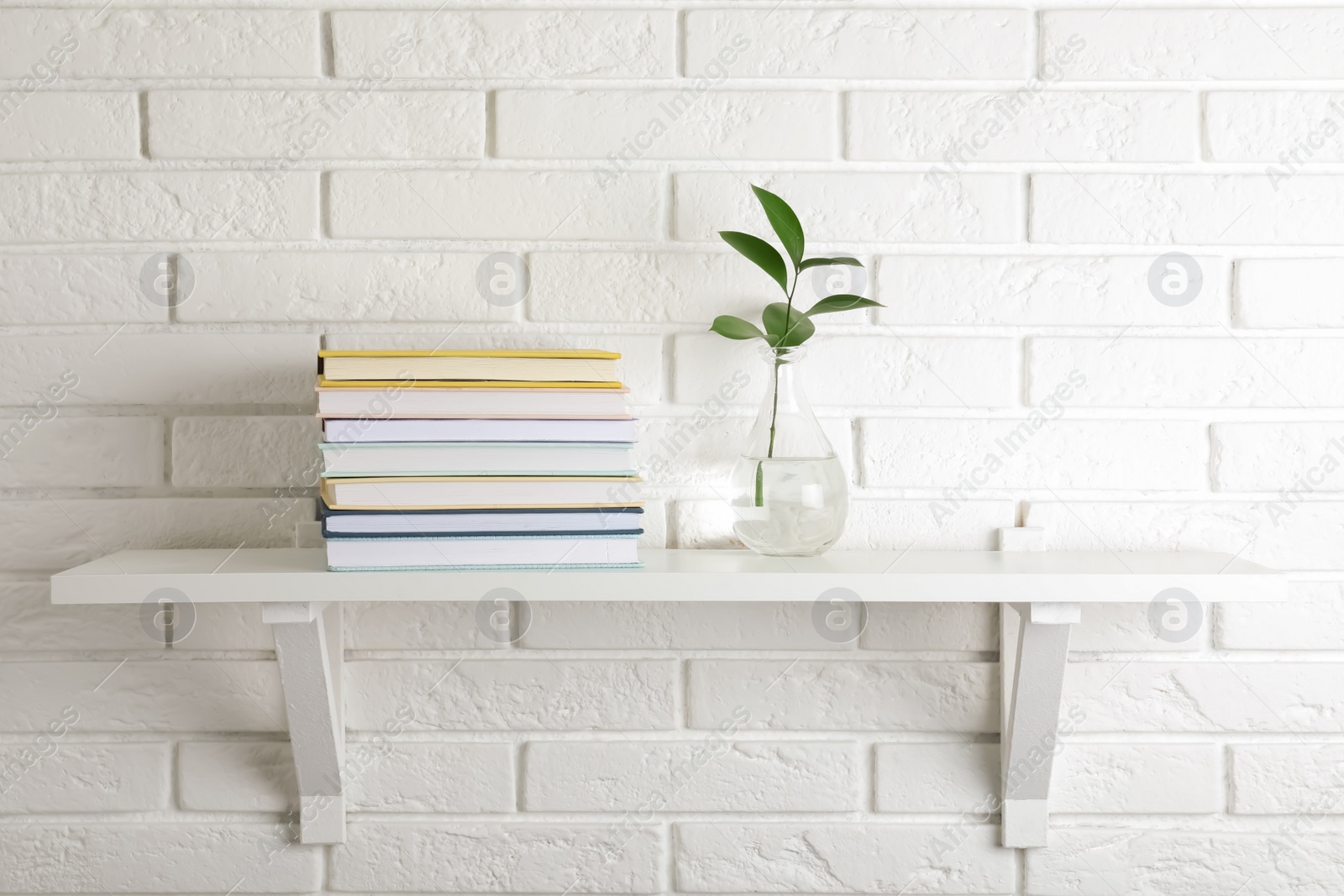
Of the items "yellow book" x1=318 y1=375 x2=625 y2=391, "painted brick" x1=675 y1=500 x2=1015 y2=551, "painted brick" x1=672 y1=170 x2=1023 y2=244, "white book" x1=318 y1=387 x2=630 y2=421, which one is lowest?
"painted brick" x1=675 y1=500 x2=1015 y2=551

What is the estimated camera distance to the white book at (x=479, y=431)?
72cm

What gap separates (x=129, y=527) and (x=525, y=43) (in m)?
0.58

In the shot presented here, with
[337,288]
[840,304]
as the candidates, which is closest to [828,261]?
[840,304]

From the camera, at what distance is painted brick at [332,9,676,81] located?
0.88m

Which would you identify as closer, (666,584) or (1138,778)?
(666,584)

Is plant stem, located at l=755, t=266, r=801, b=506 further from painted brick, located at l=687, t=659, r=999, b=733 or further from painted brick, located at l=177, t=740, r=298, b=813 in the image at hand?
painted brick, located at l=177, t=740, r=298, b=813

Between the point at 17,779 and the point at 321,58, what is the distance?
0.73 metres

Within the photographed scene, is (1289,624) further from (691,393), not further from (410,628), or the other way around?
(410,628)

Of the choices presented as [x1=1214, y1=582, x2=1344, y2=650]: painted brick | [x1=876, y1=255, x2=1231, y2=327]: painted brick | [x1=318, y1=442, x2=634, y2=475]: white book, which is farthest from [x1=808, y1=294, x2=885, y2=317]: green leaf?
[x1=1214, y1=582, x2=1344, y2=650]: painted brick

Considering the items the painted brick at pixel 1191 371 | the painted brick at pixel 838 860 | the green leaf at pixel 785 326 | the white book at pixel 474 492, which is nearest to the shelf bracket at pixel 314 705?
the white book at pixel 474 492

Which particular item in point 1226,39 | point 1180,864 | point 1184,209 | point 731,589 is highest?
point 1226,39

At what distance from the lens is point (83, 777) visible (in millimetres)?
886

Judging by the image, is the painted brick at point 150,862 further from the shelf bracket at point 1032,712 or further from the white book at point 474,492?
the shelf bracket at point 1032,712

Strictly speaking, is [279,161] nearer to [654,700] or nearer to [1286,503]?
[654,700]
